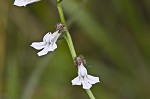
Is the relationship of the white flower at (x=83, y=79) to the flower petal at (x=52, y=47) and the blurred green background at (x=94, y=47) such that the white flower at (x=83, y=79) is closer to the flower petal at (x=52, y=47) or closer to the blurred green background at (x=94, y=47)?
the flower petal at (x=52, y=47)

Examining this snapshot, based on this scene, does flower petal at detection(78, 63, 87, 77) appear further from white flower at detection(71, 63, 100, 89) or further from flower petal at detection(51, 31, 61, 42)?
flower petal at detection(51, 31, 61, 42)

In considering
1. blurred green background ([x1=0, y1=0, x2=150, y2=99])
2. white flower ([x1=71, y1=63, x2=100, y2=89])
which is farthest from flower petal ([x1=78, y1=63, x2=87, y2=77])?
blurred green background ([x1=0, y1=0, x2=150, y2=99])

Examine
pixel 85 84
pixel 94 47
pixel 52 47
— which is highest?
pixel 94 47

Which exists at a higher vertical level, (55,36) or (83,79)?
(55,36)

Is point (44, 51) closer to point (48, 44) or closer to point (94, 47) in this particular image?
point (48, 44)

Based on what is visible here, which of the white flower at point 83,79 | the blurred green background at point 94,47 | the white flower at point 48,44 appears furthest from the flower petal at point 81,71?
the blurred green background at point 94,47

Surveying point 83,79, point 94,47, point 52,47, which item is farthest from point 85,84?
point 94,47

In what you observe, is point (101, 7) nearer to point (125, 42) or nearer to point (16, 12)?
point (125, 42)

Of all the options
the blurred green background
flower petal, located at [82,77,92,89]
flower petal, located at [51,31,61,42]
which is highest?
the blurred green background
